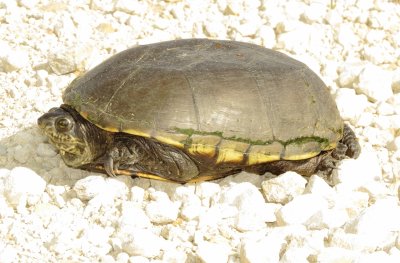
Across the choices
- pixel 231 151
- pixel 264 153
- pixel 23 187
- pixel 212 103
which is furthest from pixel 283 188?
pixel 23 187

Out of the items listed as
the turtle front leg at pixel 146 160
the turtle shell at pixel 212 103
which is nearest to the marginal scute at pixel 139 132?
the turtle shell at pixel 212 103

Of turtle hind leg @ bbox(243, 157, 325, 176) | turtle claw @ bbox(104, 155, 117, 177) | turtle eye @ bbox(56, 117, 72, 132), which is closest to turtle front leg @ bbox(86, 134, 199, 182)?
turtle claw @ bbox(104, 155, 117, 177)

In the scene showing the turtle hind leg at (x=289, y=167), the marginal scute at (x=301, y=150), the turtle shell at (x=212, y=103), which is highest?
the turtle shell at (x=212, y=103)

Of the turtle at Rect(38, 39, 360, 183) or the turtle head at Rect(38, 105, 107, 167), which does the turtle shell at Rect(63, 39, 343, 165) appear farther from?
the turtle head at Rect(38, 105, 107, 167)

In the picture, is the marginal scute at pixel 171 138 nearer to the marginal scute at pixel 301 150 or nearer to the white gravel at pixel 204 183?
the white gravel at pixel 204 183

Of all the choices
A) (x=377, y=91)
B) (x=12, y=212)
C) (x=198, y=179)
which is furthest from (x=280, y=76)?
(x=12, y=212)

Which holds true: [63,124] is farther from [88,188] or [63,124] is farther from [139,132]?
[139,132]
